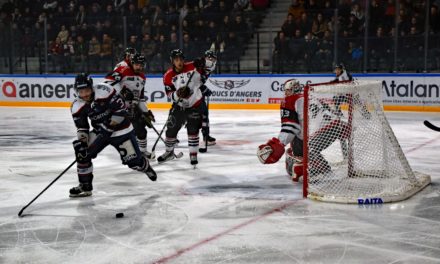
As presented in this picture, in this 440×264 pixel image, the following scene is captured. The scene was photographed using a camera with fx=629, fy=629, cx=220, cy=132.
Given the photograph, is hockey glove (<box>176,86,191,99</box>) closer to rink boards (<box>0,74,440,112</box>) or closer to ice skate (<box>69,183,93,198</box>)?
ice skate (<box>69,183,93,198</box>)

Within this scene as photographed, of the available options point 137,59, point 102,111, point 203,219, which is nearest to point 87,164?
point 102,111

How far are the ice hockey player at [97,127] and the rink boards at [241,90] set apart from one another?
8243 mm

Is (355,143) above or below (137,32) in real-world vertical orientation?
below

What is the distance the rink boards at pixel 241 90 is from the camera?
12352 millimetres

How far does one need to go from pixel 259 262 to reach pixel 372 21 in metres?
9.94

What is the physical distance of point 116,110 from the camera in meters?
5.09

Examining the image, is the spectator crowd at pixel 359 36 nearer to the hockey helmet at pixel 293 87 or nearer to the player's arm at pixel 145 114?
the player's arm at pixel 145 114

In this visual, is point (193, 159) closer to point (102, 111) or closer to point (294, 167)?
point (294, 167)

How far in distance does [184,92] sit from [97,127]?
171 centimetres

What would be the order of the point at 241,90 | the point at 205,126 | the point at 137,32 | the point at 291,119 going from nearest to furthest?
the point at 291,119, the point at 205,126, the point at 241,90, the point at 137,32

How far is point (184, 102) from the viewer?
681 centimetres

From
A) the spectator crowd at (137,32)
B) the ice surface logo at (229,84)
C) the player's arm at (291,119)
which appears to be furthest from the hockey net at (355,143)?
the spectator crowd at (137,32)

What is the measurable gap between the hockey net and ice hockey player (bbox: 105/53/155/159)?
7.36ft

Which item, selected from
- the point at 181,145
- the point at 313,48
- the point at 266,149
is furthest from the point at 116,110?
the point at 313,48
